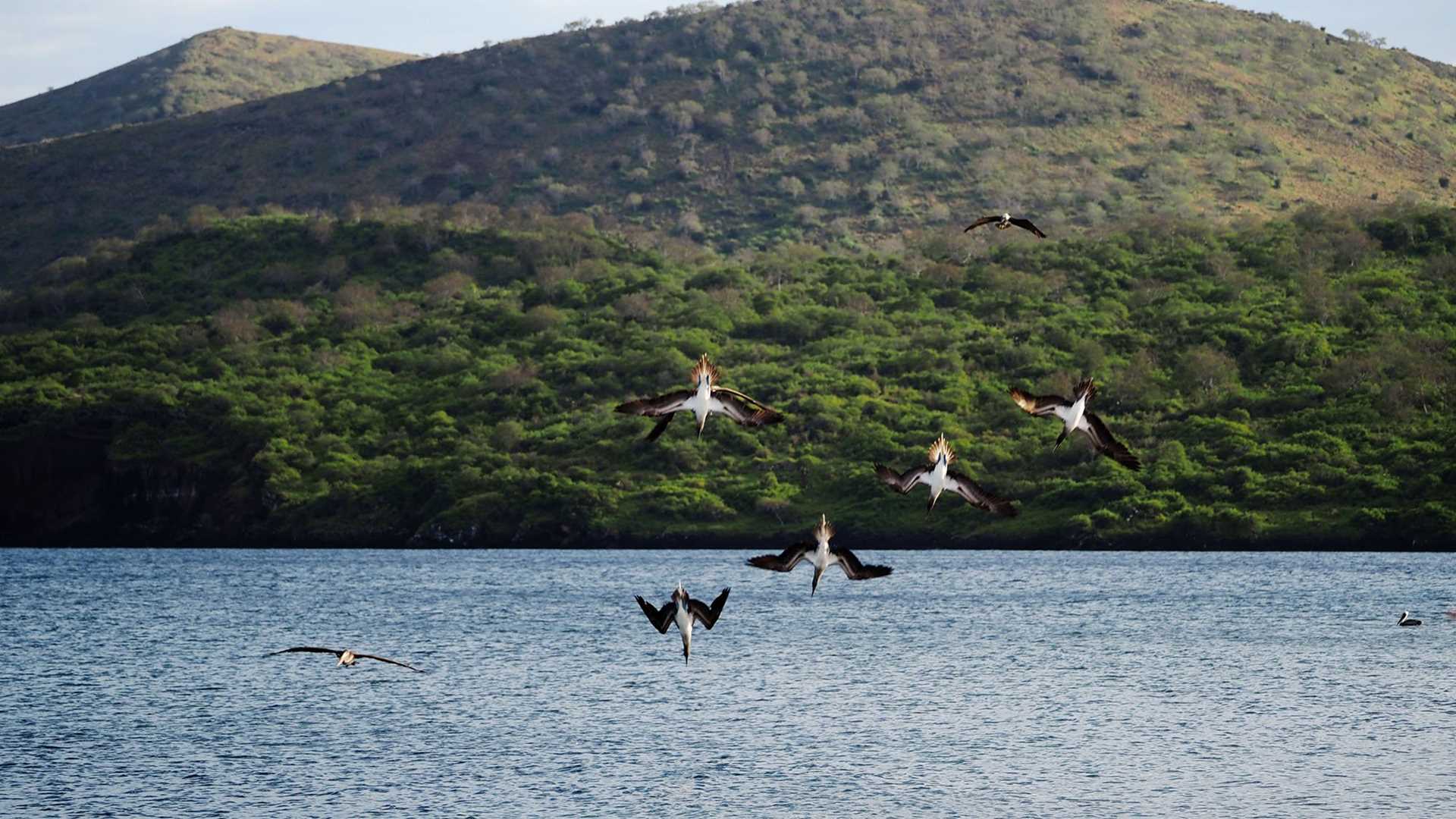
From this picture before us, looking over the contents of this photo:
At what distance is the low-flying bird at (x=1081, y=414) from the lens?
23.1m

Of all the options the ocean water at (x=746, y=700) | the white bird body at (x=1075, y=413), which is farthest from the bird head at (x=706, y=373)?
the ocean water at (x=746, y=700)

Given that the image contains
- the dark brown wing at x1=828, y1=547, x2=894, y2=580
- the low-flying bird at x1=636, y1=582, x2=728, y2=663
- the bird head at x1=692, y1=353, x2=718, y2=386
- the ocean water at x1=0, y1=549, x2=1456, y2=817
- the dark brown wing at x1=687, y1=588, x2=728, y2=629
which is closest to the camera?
the bird head at x1=692, y1=353, x2=718, y2=386

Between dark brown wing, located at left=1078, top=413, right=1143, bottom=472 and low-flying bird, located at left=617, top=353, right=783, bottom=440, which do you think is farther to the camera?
low-flying bird, located at left=617, top=353, right=783, bottom=440

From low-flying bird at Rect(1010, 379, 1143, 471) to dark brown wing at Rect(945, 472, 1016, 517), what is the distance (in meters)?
1.19

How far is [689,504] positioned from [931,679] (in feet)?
227

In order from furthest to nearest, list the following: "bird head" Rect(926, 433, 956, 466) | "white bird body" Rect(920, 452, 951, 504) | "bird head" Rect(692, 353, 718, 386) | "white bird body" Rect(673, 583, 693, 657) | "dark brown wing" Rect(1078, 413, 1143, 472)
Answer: "white bird body" Rect(673, 583, 693, 657)
"white bird body" Rect(920, 452, 951, 504)
"bird head" Rect(926, 433, 956, 466)
"bird head" Rect(692, 353, 718, 386)
"dark brown wing" Rect(1078, 413, 1143, 472)

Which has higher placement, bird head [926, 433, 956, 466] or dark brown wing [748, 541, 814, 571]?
bird head [926, 433, 956, 466]

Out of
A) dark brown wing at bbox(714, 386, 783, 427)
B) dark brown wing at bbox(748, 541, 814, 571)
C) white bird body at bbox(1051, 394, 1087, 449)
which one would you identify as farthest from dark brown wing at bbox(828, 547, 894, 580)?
white bird body at bbox(1051, 394, 1087, 449)

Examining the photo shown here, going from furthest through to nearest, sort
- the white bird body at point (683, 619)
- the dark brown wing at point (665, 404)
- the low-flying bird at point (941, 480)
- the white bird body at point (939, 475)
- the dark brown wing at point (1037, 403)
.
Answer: the white bird body at point (683, 619) < the white bird body at point (939, 475) < the low-flying bird at point (941, 480) < the dark brown wing at point (665, 404) < the dark brown wing at point (1037, 403)

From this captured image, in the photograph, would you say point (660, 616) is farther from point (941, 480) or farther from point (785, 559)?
point (941, 480)

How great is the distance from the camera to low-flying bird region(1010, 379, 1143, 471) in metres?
23.1

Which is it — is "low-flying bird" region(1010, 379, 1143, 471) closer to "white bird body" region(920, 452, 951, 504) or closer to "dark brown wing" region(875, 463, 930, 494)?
"white bird body" region(920, 452, 951, 504)

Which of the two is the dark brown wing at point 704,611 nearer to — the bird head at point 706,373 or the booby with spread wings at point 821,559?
the booby with spread wings at point 821,559

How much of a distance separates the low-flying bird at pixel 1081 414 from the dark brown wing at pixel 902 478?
5.98ft
